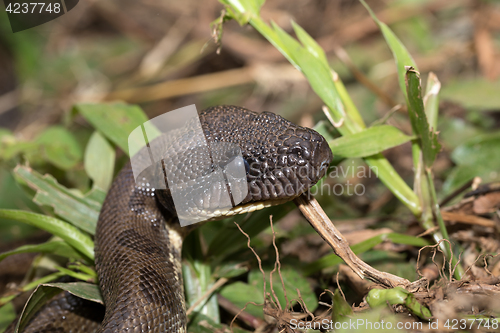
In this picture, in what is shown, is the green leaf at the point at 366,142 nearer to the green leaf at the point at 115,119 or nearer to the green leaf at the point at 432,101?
the green leaf at the point at 432,101

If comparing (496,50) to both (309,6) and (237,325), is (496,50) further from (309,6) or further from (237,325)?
(237,325)

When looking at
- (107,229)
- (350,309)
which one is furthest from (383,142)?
(107,229)

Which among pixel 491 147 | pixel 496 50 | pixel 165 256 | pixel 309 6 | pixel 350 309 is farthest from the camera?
pixel 309 6

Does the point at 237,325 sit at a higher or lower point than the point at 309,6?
lower

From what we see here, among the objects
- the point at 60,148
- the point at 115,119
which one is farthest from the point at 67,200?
the point at 60,148

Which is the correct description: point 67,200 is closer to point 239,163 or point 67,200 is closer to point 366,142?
point 239,163

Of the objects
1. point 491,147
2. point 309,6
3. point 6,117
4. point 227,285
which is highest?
point 309,6
